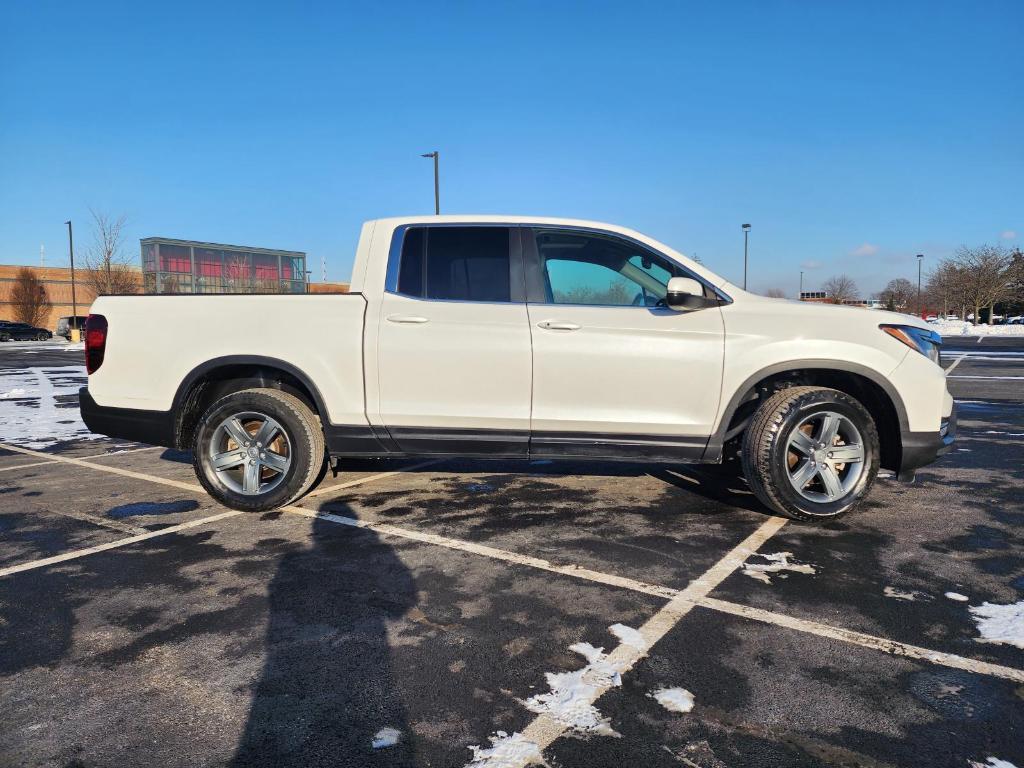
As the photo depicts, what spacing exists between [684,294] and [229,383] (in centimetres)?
316

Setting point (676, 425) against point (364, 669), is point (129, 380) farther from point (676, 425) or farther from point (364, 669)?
point (676, 425)

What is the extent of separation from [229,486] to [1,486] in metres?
2.33

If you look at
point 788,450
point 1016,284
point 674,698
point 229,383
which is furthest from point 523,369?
point 1016,284

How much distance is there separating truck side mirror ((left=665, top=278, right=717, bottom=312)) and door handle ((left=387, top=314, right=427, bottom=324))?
1.56 metres

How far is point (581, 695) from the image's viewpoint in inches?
91.4

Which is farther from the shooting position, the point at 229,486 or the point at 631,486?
the point at 631,486

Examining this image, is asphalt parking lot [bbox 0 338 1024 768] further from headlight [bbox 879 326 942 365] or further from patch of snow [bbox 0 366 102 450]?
patch of snow [bbox 0 366 102 450]

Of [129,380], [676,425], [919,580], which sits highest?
[129,380]

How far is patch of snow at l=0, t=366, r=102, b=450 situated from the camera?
305 inches

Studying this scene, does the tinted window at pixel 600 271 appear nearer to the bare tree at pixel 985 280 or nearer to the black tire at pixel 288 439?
the black tire at pixel 288 439

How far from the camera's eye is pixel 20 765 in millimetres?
1975

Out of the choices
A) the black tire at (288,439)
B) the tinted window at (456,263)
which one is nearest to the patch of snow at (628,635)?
the tinted window at (456,263)

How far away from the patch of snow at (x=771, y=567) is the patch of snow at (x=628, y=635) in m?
0.93

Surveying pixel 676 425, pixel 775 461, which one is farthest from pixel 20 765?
pixel 775 461
